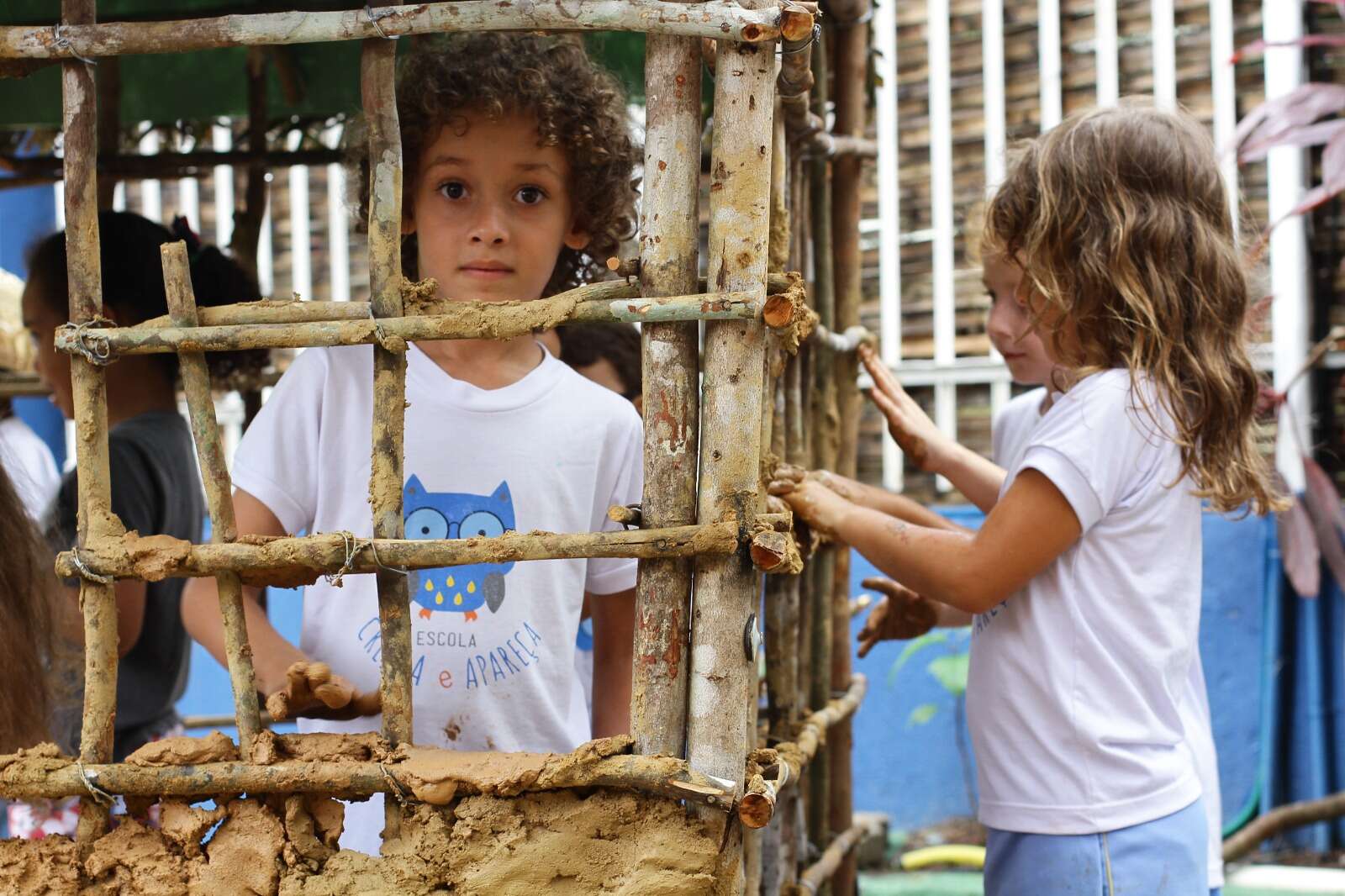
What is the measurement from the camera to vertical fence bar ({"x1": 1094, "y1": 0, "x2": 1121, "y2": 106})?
503cm

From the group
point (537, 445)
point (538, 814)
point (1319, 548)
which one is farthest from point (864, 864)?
point (538, 814)

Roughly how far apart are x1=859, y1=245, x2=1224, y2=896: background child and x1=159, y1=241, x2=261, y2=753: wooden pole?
49.0 inches

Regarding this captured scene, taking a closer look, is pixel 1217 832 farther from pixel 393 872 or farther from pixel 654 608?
pixel 393 872

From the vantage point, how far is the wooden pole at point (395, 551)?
1381 millimetres

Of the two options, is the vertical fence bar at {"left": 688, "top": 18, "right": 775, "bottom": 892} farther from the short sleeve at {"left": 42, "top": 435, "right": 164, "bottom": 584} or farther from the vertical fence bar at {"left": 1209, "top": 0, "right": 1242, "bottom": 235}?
the vertical fence bar at {"left": 1209, "top": 0, "right": 1242, "bottom": 235}

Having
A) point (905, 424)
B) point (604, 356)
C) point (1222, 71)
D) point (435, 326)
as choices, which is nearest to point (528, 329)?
point (435, 326)

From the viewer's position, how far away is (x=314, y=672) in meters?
1.50

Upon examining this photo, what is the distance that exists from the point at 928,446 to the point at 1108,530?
55cm

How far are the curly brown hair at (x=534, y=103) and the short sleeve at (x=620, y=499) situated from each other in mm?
389

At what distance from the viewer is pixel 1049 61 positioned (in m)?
5.14

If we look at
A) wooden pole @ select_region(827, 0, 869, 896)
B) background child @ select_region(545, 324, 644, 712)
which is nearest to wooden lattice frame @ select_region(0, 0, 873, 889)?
wooden pole @ select_region(827, 0, 869, 896)

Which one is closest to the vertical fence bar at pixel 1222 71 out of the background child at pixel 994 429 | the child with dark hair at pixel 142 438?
the background child at pixel 994 429

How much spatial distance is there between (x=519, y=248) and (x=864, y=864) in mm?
3191

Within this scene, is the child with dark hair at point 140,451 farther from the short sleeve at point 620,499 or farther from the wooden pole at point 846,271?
the wooden pole at point 846,271
